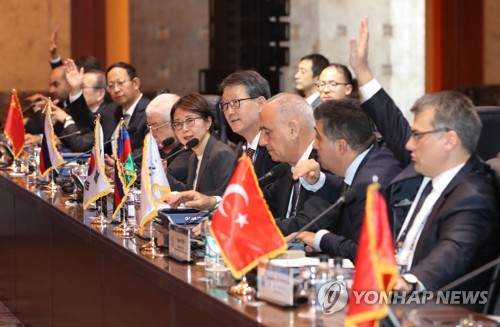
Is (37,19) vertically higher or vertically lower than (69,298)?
higher

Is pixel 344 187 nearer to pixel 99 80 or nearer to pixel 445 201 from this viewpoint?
pixel 445 201

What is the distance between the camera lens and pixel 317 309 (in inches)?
90.0

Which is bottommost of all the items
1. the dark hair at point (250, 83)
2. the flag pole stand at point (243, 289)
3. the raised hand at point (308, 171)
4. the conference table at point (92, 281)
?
the conference table at point (92, 281)

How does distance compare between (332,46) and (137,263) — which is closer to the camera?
(137,263)

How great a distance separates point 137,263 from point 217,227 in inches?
24.1

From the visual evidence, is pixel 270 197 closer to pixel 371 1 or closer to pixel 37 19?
pixel 37 19

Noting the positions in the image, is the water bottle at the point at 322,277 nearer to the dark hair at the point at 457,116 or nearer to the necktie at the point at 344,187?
the dark hair at the point at 457,116

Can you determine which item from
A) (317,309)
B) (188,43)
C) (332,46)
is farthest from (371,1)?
(317,309)

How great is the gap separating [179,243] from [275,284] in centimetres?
73

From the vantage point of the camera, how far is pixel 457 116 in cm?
280

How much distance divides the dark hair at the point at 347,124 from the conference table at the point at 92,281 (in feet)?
2.07

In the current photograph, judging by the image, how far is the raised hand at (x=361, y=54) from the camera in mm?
3510

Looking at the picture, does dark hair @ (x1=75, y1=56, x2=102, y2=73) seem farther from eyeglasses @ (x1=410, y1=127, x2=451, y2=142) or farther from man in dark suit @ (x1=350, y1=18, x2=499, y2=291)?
eyeglasses @ (x1=410, y1=127, x2=451, y2=142)


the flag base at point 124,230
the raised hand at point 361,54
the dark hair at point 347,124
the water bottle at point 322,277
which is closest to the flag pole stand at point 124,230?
the flag base at point 124,230
